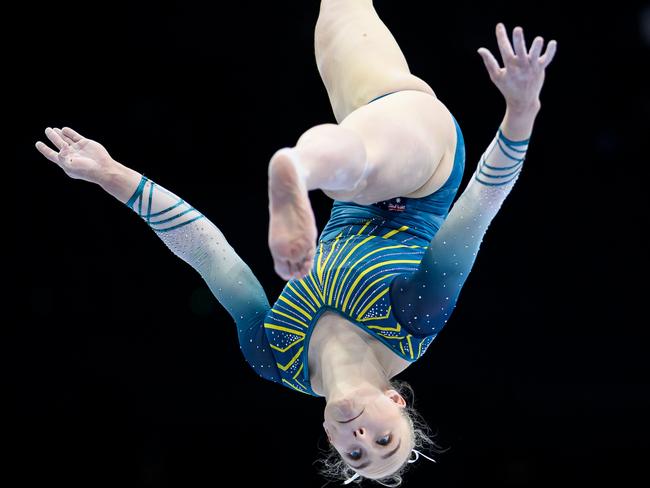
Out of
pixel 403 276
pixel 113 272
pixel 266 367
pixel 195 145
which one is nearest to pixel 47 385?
pixel 113 272

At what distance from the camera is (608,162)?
411 cm

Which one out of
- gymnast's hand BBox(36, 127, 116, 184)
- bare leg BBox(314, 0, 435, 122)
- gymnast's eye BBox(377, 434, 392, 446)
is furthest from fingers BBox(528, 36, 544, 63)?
gymnast's hand BBox(36, 127, 116, 184)

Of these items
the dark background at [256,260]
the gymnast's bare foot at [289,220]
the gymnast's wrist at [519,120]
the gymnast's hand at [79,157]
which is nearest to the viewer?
the gymnast's bare foot at [289,220]

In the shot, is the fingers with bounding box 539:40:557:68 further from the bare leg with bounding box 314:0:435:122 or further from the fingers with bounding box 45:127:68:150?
the fingers with bounding box 45:127:68:150

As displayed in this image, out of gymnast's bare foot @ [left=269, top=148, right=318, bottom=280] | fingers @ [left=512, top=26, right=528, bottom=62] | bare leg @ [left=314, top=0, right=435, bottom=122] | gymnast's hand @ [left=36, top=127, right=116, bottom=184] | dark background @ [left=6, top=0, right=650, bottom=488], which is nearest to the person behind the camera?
gymnast's bare foot @ [left=269, top=148, right=318, bottom=280]

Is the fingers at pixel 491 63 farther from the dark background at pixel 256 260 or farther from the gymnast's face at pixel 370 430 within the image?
the dark background at pixel 256 260

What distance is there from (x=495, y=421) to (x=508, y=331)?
38 centimetres

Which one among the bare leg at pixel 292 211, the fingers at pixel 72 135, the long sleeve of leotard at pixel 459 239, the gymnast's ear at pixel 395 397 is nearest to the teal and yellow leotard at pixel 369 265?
the long sleeve of leotard at pixel 459 239

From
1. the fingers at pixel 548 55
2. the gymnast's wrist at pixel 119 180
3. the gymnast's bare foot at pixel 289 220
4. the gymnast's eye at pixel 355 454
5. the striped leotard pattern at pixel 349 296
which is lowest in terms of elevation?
the gymnast's eye at pixel 355 454

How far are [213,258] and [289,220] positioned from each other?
0.79 metres

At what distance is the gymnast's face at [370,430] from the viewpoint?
100 inches

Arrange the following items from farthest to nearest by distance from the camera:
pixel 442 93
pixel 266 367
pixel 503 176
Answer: pixel 442 93
pixel 266 367
pixel 503 176

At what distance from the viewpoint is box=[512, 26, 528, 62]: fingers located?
2199mm

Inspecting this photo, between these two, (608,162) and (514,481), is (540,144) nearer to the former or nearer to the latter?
(608,162)
